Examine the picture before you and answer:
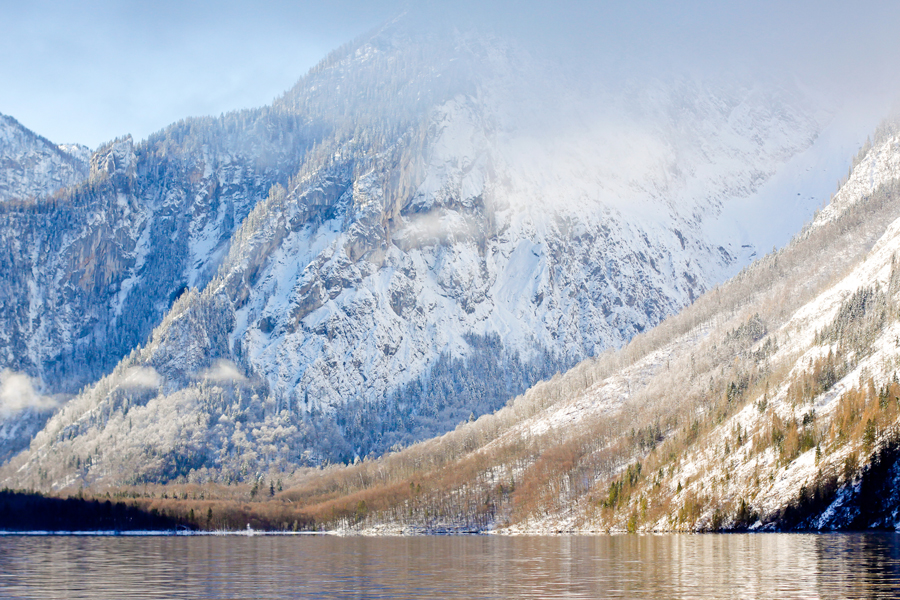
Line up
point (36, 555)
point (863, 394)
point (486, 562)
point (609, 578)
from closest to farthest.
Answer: point (609, 578) → point (486, 562) → point (36, 555) → point (863, 394)

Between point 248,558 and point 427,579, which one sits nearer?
point 427,579

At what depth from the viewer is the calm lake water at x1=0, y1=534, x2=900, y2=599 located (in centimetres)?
7138

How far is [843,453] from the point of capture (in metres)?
174

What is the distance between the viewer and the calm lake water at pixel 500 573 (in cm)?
7138

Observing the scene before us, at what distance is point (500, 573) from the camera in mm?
Answer: 91812

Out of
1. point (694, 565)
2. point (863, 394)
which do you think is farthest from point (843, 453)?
point (694, 565)

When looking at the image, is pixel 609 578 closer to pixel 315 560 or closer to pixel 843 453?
pixel 315 560

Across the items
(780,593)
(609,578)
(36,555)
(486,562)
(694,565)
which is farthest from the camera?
(36,555)

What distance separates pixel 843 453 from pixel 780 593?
119 metres

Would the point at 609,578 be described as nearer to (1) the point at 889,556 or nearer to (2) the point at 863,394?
(1) the point at 889,556

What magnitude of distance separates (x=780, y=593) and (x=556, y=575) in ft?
80.0

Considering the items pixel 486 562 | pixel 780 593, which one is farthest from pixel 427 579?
pixel 780 593

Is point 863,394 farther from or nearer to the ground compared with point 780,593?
farther from the ground

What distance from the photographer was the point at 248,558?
126 metres
